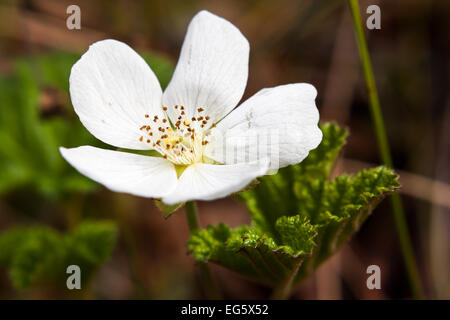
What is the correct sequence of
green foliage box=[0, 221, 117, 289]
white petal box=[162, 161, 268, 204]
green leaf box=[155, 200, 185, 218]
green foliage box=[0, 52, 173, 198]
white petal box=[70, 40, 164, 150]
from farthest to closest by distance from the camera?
green foliage box=[0, 52, 173, 198] → green foliage box=[0, 221, 117, 289] → white petal box=[70, 40, 164, 150] → green leaf box=[155, 200, 185, 218] → white petal box=[162, 161, 268, 204]

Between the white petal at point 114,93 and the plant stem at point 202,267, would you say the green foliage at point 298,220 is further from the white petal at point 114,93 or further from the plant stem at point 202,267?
the white petal at point 114,93

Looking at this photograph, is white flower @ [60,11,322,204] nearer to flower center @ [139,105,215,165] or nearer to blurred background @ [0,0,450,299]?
flower center @ [139,105,215,165]

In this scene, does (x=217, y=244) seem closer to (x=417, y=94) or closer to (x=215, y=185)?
(x=215, y=185)

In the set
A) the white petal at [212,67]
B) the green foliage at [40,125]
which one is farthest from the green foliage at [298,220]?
the green foliage at [40,125]

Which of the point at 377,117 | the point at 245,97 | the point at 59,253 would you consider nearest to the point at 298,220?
the point at 377,117

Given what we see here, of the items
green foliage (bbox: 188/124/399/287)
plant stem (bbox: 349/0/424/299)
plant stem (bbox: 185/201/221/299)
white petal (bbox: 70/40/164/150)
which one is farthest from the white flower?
plant stem (bbox: 349/0/424/299)

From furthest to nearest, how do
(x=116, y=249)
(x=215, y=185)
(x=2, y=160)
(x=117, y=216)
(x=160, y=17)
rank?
1. (x=160, y=17)
2. (x=116, y=249)
3. (x=117, y=216)
4. (x=2, y=160)
5. (x=215, y=185)

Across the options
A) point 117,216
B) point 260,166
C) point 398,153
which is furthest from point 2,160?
point 398,153
